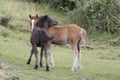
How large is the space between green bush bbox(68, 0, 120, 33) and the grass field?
793mm

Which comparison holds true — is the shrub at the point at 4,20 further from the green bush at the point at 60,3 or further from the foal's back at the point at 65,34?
the foal's back at the point at 65,34

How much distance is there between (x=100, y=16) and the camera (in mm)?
24953

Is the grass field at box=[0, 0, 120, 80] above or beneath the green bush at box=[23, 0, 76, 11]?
beneath

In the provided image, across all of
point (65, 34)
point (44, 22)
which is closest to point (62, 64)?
point (65, 34)

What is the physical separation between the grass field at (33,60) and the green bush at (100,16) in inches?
31.2

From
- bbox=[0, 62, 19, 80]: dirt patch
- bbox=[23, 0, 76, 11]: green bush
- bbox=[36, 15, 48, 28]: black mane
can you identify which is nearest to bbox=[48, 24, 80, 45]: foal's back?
bbox=[36, 15, 48, 28]: black mane

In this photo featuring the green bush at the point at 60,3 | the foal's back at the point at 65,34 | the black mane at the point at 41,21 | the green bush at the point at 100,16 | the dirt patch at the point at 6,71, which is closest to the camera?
the dirt patch at the point at 6,71

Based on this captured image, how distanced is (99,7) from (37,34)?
43.9ft

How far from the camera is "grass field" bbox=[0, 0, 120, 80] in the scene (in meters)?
11.7

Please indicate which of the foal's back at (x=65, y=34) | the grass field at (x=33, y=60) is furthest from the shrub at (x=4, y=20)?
the foal's back at (x=65, y=34)

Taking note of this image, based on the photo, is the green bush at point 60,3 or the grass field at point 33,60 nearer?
Result: the grass field at point 33,60

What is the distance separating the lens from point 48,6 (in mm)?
27812

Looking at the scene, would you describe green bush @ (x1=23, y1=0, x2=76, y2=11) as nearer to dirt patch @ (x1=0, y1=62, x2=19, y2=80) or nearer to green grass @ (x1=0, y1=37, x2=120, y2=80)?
green grass @ (x1=0, y1=37, x2=120, y2=80)

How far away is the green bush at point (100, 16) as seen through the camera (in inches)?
969
